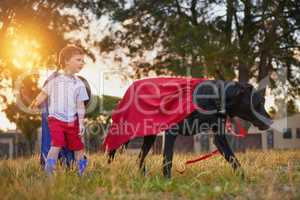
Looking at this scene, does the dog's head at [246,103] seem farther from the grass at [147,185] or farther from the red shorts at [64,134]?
the red shorts at [64,134]

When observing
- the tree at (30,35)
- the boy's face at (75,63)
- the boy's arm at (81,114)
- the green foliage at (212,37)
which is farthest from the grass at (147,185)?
the tree at (30,35)

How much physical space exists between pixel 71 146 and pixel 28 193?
1.53 m

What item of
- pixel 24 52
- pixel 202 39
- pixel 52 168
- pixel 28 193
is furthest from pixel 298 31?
pixel 28 193

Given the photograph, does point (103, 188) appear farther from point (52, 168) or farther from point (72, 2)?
point (72, 2)

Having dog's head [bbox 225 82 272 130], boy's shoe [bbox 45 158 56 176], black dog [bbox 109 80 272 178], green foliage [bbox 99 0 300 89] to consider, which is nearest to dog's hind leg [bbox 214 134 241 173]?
black dog [bbox 109 80 272 178]

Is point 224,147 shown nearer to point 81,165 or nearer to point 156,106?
point 156,106

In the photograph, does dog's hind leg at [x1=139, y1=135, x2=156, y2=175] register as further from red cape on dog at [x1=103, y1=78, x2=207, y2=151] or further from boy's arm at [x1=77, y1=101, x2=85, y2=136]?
boy's arm at [x1=77, y1=101, x2=85, y2=136]

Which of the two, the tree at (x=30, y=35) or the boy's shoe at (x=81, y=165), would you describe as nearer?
the boy's shoe at (x=81, y=165)

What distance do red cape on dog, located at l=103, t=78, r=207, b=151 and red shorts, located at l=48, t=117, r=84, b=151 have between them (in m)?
0.60

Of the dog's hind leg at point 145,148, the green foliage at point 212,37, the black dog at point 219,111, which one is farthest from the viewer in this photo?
the green foliage at point 212,37

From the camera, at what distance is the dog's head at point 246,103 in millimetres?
6059

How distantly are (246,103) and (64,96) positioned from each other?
213 centimetres

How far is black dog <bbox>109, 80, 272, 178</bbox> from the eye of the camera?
5.87 m

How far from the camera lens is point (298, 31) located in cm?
1900
